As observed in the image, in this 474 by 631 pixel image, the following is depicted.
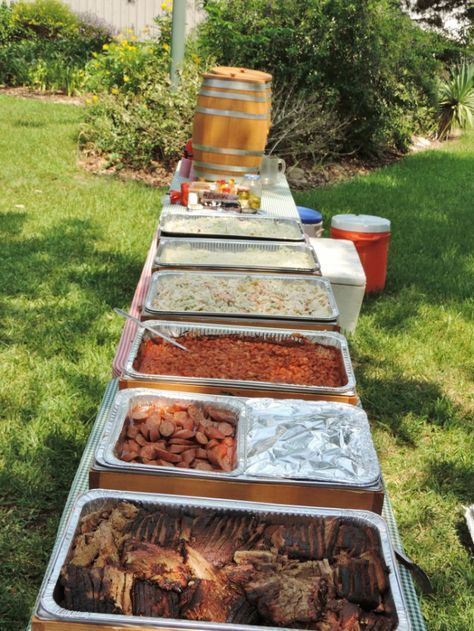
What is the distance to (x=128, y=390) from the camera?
2.12 m

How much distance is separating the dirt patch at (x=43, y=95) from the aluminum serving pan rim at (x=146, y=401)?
1233 centimetres

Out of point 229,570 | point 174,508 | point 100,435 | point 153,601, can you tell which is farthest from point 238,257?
point 153,601

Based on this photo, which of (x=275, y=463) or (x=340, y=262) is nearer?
(x=275, y=463)

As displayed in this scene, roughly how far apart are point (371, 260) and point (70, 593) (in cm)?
437

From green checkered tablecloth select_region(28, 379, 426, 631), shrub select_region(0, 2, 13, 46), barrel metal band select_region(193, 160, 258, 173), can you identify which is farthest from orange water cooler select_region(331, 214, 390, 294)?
shrub select_region(0, 2, 13, 46)

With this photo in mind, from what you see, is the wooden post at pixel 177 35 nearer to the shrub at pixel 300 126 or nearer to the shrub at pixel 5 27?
the shrub at pixel 300 126

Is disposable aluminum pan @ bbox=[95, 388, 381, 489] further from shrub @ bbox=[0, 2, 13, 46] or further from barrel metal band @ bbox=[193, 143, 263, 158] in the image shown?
shrub @ bbox=[0, 2, 13, 46]

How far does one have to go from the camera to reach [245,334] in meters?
2.69

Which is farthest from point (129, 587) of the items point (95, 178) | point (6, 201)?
point (95, 178)

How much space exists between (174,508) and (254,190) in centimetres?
A: 339

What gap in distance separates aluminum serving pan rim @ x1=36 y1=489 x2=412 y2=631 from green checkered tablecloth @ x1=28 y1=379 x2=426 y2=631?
3.4 inches

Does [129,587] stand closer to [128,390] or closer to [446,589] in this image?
[128,390]

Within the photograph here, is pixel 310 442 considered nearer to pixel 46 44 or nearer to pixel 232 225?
pixel 232 225

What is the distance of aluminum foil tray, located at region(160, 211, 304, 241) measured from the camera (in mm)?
3910
